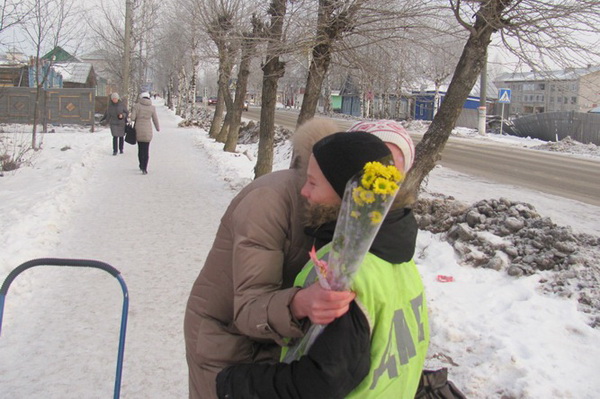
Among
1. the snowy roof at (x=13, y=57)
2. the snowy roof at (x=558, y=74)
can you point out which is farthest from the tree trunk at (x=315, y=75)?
the snowy roof at (x=13, y=57)

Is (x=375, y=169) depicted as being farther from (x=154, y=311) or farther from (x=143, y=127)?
(x=143, y=127)

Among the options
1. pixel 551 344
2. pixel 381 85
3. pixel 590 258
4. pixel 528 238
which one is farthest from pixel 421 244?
pixel 381 85

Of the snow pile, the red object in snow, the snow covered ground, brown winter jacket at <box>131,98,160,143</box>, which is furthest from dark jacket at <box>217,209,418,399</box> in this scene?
brown winter jacket at <box>131,98,160,143</box>

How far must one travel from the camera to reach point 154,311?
4664mm

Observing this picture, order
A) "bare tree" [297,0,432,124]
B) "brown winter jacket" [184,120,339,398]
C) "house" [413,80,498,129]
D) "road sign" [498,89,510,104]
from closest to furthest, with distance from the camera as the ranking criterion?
"brown winter jacket" [184,120,339,398]
"bare tree" [297,0,432,124]
"road sign" [498,89,510,104]
"house" [413,80,498,129]

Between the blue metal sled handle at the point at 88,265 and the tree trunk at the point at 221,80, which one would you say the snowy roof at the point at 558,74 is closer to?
the blue metal sled handle at the point at 88,265

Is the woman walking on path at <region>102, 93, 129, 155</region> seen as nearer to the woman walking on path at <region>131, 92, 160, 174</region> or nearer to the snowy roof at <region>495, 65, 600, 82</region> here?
the woman walking on path at <region>131, 92, 160, 174</region>

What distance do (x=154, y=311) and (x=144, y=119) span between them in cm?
827

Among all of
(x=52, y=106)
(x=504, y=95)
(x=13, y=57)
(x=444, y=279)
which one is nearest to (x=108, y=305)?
(x=444, y=279)

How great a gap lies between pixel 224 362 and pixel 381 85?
9.02 m

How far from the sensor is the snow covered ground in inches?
140

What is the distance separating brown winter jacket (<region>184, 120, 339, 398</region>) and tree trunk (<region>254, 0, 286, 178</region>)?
25.1ft

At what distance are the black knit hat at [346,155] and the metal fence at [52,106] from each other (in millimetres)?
23761

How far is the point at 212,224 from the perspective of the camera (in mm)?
7879
